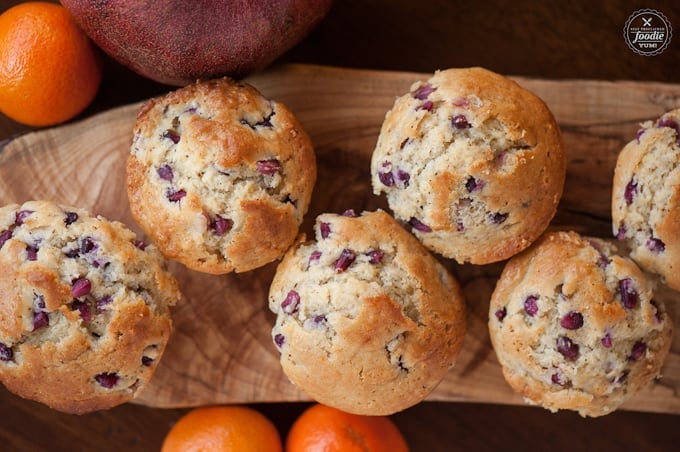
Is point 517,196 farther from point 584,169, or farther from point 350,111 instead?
point 350,111

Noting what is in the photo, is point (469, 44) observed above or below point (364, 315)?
above

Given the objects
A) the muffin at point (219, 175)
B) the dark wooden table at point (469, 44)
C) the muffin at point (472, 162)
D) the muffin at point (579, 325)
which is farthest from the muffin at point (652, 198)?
the muffin at point (219, 175)

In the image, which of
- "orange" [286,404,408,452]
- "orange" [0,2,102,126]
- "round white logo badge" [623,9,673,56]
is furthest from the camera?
"round white logo badge" [623,9,673,56]

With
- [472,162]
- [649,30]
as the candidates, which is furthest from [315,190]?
[649,30]

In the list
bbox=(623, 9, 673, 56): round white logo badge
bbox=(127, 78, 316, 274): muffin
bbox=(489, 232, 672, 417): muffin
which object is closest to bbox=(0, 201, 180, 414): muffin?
bbox=(127, 78, 316, 274): muffin

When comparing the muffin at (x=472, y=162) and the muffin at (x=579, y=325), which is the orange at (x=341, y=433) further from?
the muffin at (x=472, y=162)

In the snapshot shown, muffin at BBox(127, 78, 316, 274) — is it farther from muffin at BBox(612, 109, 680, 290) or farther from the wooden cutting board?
muffin at BBox(612, 109, 680, 290)

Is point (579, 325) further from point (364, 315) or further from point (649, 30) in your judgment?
point (649, 30)

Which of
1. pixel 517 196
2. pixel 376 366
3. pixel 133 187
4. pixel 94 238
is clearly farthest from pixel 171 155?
pixel 517 196
